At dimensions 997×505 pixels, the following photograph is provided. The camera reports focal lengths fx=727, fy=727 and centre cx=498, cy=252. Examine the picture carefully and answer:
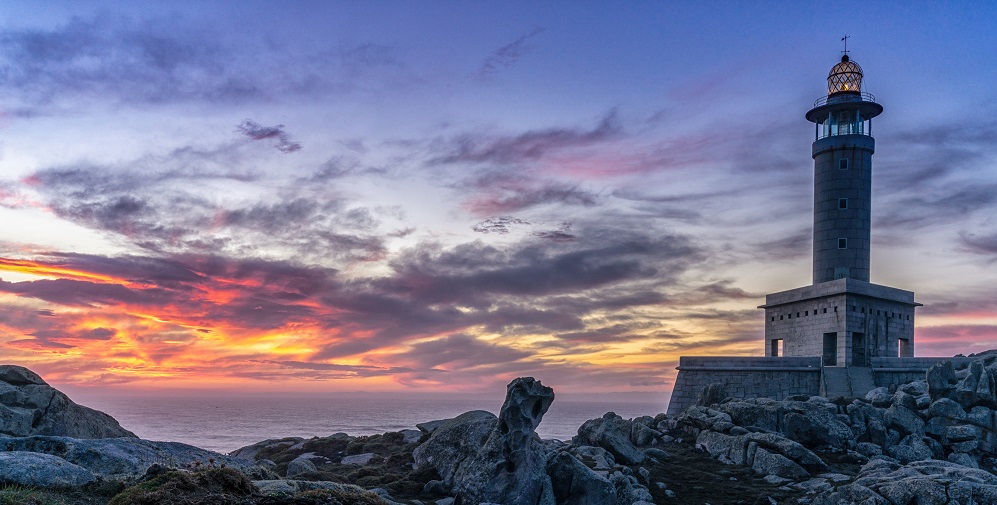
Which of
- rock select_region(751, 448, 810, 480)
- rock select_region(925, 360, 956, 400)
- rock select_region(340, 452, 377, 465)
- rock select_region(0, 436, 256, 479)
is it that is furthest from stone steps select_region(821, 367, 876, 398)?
rock select_region(0, 436, 256, 479)

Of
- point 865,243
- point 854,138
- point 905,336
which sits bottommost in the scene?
point 905,336

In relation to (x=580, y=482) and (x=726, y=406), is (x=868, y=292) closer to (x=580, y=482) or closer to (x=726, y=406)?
(x=726, y=406)

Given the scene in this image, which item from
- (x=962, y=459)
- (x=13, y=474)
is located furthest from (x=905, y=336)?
(x=13, y=474)

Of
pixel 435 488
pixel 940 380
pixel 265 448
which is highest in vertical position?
pixel 940 380

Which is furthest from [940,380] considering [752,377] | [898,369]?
[752,377]

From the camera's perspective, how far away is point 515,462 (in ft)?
73.1

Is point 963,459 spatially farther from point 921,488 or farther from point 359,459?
point 359,459

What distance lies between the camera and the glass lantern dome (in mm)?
54625

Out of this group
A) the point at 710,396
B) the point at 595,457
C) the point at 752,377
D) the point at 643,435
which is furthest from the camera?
the point at 752,377

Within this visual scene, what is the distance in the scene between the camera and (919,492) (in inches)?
832

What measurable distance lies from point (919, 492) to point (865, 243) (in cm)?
3432

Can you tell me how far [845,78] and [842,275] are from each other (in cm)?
1550

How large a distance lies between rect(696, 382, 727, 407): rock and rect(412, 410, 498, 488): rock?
18852mm

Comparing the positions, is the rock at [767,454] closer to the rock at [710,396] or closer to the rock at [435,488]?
the rock at [710,396]
